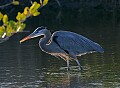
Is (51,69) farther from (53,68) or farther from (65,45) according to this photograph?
(65,45)

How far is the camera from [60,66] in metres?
12.9

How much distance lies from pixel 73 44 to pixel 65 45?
205mm

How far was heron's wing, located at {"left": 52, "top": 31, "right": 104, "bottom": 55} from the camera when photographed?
12203 mm

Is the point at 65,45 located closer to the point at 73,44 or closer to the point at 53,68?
the point at 73,44

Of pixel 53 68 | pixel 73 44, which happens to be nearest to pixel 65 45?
pixel 73 44

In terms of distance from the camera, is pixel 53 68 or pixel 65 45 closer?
pixel 65 45

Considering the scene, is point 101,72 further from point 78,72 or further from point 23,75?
point 23,75

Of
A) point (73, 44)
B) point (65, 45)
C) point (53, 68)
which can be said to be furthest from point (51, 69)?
point (73, 44)

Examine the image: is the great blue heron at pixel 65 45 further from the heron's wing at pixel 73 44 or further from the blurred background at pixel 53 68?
the blurred background at pixel 53 68

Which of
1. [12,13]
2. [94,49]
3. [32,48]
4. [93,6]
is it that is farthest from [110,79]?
[93,6]

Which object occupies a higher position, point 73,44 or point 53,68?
point 73,44

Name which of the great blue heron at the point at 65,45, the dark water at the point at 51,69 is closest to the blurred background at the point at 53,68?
the dark water at the point at 51,69

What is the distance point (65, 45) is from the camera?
12.3 meters

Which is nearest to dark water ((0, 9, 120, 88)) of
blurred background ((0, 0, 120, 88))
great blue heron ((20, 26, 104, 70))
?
blurred background ((0, 0, 120, 88))
